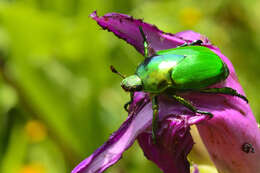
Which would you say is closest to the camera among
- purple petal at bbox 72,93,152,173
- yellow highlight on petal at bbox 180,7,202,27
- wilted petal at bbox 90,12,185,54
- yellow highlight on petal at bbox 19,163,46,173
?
purple petal at bbox 72,93,152,173

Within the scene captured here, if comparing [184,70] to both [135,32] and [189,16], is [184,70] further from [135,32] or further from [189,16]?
[189,16]

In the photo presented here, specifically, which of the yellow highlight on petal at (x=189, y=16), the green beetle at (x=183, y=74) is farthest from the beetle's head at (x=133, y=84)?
the yellow highlight on petal at (x=189, y=16)

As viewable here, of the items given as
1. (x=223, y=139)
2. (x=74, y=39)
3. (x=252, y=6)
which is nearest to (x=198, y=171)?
(x=223, y=139)

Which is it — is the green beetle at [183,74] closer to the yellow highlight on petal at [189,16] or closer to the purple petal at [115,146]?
the purple petal at [115,146]

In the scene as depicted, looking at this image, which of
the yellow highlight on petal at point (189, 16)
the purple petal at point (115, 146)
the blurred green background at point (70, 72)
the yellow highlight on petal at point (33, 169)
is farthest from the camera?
the yellow highlight on petal at point (189, 16)

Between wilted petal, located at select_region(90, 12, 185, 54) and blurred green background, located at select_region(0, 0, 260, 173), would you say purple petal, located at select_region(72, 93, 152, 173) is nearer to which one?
wilted petal, located at select_region(90, 12, 185, 54)

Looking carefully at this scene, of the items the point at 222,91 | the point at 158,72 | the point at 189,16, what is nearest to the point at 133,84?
the point at 158,72

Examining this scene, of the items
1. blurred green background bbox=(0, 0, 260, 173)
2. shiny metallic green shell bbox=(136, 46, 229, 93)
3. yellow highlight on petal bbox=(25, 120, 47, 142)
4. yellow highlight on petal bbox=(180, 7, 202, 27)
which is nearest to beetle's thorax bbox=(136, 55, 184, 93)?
shiny metallic green shell bbox=(136, 46, 229, 93)
